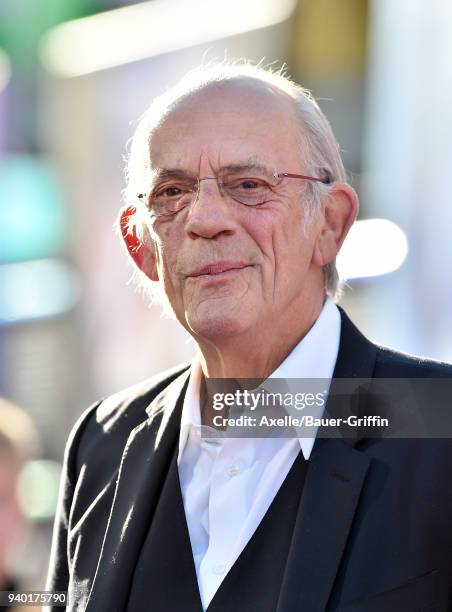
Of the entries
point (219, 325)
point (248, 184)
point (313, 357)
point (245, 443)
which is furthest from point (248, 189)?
point (245, 443)

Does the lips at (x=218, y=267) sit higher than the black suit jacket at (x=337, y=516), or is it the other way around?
the lips at (x=218, y=267)

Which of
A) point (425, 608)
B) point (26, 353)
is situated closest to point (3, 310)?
point (26, 353)

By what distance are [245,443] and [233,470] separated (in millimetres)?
74

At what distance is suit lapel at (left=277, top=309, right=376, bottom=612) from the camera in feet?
6.77

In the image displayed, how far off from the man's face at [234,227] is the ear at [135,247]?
16 cm

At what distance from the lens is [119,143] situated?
Result: 737 cm

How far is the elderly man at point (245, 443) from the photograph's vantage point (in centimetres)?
212

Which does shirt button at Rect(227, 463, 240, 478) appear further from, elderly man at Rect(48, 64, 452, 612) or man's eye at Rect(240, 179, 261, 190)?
man's eye at Rect(240, 179, 261, 190)

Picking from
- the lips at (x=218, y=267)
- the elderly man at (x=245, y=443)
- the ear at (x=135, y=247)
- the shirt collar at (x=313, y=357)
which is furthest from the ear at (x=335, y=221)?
the ear at (x=135, y=247)

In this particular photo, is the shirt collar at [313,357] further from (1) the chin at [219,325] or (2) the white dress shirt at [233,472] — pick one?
(1) the chin at [219,325]

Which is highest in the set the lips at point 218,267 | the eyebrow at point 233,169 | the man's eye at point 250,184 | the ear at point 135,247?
the eyebrow at point 233,169

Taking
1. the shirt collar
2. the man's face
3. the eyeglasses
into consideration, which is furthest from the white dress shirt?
the eyeglasses

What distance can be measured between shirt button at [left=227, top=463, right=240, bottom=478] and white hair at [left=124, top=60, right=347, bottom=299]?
1.86 ft

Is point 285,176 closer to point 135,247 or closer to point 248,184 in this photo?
point 248,184
